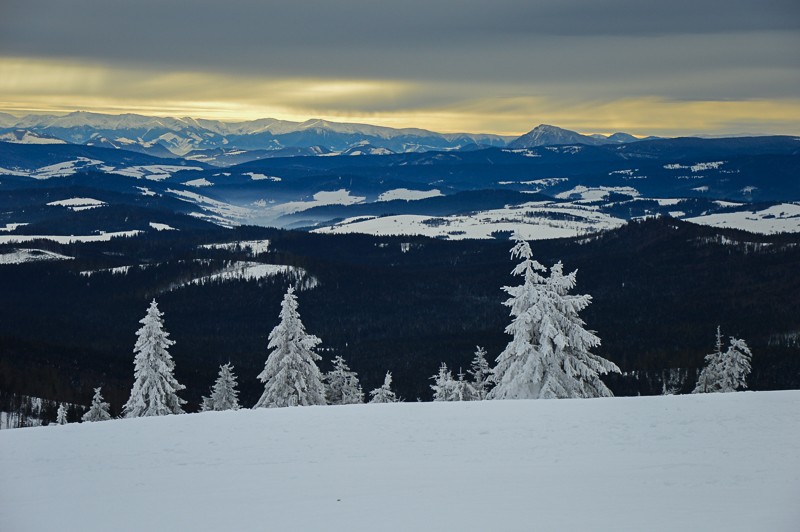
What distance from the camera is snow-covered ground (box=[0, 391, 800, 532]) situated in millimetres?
15641

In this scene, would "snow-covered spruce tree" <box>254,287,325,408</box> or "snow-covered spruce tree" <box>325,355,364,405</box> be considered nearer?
"snow-covered spruce tree" <box>254,287,325,408</box>

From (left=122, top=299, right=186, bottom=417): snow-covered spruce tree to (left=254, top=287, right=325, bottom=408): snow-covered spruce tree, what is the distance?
5.58 meters

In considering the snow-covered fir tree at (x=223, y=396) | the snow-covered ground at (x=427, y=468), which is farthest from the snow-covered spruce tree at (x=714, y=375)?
the snow-covered fir tree at (x=223, y=396)

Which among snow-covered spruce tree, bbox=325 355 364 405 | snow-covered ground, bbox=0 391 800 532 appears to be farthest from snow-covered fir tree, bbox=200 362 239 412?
snow-covered ground, bbox=0 391 800 532

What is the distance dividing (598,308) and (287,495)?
159 meters

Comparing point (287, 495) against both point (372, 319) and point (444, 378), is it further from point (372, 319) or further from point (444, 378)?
point (372, 319)

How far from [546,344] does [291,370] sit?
15.0 metres

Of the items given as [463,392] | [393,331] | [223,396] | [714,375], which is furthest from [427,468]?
[393,331]

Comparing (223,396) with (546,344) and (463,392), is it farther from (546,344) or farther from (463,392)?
(546,344)

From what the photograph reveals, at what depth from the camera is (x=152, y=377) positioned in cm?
4038

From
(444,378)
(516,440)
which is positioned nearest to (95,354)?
(444,378)

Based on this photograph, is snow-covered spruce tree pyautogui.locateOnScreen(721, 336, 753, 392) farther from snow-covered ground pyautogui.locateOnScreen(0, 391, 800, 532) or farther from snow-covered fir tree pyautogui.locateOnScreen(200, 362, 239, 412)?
snow-covered fir tree pyautogui.locateOnScreen(200, 362, 239, 412)

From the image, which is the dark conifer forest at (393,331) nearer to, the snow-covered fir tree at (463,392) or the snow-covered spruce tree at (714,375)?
the snow-covered fir tree at (463,392)

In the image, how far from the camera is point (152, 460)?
1975 centimetres
